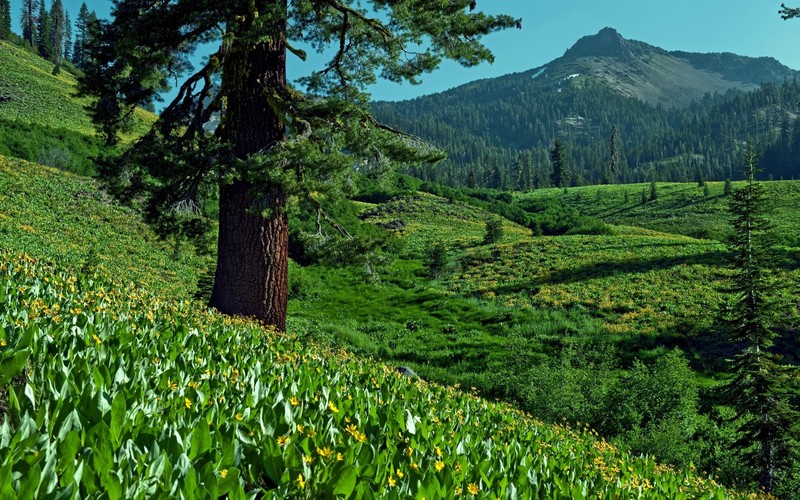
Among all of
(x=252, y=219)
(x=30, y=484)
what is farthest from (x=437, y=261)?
(x=30, y=484)

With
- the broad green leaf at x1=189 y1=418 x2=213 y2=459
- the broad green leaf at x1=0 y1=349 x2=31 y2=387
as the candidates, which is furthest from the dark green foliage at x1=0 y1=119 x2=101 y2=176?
the broad green leaf at x1=189 y1=418 x2=213 y2=459

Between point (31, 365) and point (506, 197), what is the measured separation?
12303 cm

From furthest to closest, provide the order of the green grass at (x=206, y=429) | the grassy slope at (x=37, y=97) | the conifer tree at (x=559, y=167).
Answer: the conifer tree at (x=559, y=167)
the grassy slope at (x=37, y=97)
the green grass at (x=206, y=429)

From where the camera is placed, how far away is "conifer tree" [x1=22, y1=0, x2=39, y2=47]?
12753 centimetres

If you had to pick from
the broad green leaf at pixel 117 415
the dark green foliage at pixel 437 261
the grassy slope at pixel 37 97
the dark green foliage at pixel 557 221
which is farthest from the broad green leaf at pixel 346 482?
the dark green foliage at pixel 557 221

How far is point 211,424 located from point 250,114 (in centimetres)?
790

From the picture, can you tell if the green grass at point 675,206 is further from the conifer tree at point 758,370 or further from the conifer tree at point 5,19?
the conifer tree at point 5,19

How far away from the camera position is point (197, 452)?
2264 millimetres

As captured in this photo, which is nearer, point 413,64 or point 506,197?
point 413,64

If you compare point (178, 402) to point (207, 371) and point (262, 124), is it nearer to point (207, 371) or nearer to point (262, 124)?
point (207, 371)

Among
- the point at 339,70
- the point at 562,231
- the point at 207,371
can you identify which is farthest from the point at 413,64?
the point at 562,231

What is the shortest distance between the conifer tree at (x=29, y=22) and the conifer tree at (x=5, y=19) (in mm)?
15331

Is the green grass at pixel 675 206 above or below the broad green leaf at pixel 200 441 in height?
above

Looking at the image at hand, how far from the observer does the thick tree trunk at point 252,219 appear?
30.4 feet
